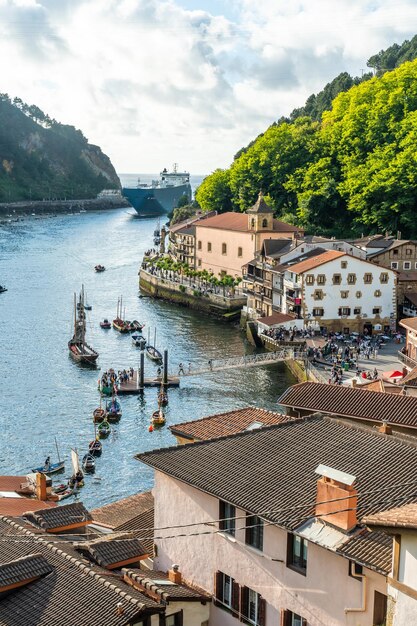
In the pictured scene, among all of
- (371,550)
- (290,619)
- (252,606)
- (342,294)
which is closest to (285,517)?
(371,550)

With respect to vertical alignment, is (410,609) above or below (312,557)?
above

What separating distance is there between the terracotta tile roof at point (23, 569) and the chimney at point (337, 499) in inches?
197

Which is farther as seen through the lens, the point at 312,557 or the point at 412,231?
the point at 412,231

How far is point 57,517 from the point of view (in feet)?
62.7

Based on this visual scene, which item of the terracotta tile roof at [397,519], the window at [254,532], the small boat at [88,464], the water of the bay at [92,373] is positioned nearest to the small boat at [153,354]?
the water of the bay at [92,373]

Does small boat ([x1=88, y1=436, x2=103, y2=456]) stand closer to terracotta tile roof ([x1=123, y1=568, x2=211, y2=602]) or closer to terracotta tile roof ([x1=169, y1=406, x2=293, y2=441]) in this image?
terracotta tile roof ([x1=169, y1=406, x2=293, y2=441])

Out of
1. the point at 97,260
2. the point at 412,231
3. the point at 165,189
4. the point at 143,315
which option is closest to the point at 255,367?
the point at 143,315

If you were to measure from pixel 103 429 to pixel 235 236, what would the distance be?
42289 mm

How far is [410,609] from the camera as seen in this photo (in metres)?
9.84

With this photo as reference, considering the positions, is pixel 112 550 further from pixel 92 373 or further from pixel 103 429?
pixel 92 373

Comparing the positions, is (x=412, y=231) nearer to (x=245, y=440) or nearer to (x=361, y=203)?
(x=361, y=203)

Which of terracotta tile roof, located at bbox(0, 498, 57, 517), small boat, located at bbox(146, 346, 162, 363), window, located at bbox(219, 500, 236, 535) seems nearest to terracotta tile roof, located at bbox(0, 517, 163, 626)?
window, located at bbox(219, 500, 236, 535)

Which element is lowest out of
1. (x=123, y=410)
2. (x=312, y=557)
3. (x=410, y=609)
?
(x=123, y=410)

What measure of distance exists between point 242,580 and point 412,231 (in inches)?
2567
